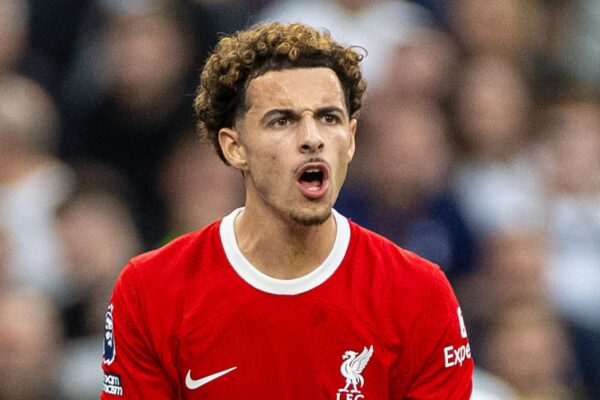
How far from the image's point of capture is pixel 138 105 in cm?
721

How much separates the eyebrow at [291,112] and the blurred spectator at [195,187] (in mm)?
2655

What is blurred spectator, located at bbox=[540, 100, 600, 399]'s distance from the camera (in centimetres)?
714

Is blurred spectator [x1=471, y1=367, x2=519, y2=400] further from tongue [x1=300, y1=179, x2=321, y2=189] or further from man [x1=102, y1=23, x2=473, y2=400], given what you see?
tongue [x1=300, y1=179, x2=321, y2=189]

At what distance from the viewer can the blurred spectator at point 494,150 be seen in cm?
730

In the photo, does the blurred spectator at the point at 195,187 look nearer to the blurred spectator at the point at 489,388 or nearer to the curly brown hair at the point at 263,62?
the blurred spectator at the point at 489,388

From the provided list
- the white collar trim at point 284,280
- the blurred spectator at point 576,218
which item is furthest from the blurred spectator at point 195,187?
the white collar trim at point 284,280

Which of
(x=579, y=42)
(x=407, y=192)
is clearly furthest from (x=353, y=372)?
(x=579, y=42)

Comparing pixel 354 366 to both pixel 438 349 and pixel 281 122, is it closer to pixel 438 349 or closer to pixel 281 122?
pixel 438 349

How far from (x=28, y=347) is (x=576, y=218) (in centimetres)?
333

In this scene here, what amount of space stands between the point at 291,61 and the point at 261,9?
3365 mm

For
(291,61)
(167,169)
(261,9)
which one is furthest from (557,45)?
(291,61)

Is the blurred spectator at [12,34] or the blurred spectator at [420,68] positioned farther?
the blurred spectator at [420,68]

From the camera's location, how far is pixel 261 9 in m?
7.64

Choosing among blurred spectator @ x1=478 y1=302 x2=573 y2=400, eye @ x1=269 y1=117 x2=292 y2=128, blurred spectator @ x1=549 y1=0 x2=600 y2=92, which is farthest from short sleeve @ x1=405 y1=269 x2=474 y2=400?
blurred spectator @ x1=549 y1=0 x2=600 y2=92
